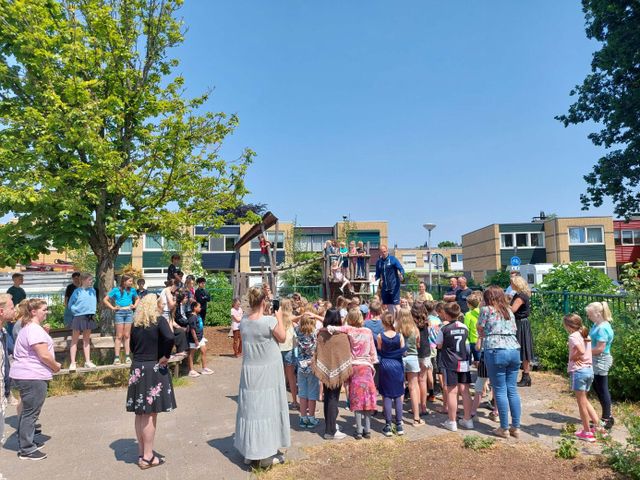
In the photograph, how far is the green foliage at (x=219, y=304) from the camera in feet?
56.8

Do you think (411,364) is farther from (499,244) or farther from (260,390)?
(499,244)

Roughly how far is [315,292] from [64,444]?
14414 millimetres

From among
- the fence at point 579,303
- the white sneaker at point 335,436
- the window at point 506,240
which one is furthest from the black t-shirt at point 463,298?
the window at point 506,240

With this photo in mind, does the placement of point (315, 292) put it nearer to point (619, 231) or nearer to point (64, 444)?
point (64, 444)

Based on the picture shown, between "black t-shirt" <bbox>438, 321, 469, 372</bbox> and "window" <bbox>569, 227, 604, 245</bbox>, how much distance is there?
4343 cm

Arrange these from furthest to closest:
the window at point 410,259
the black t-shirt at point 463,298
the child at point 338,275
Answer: the window at point 410,259
the child at point 338,275
the black t-shirt at point 463,298

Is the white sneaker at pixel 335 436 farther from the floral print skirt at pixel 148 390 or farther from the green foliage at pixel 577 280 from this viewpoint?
the green foliage at pixel 577 280

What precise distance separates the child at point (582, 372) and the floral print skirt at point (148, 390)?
4803mm

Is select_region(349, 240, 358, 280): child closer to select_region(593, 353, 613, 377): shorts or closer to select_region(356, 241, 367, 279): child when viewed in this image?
select_region(356, 241, 367, 279): child

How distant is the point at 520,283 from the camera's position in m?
6.66

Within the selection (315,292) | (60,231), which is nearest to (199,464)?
(60,231)

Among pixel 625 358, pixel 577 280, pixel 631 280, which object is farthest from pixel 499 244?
pixel 625 358

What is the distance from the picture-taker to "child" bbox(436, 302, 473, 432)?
5734 mm

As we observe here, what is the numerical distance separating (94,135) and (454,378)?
8510mm
